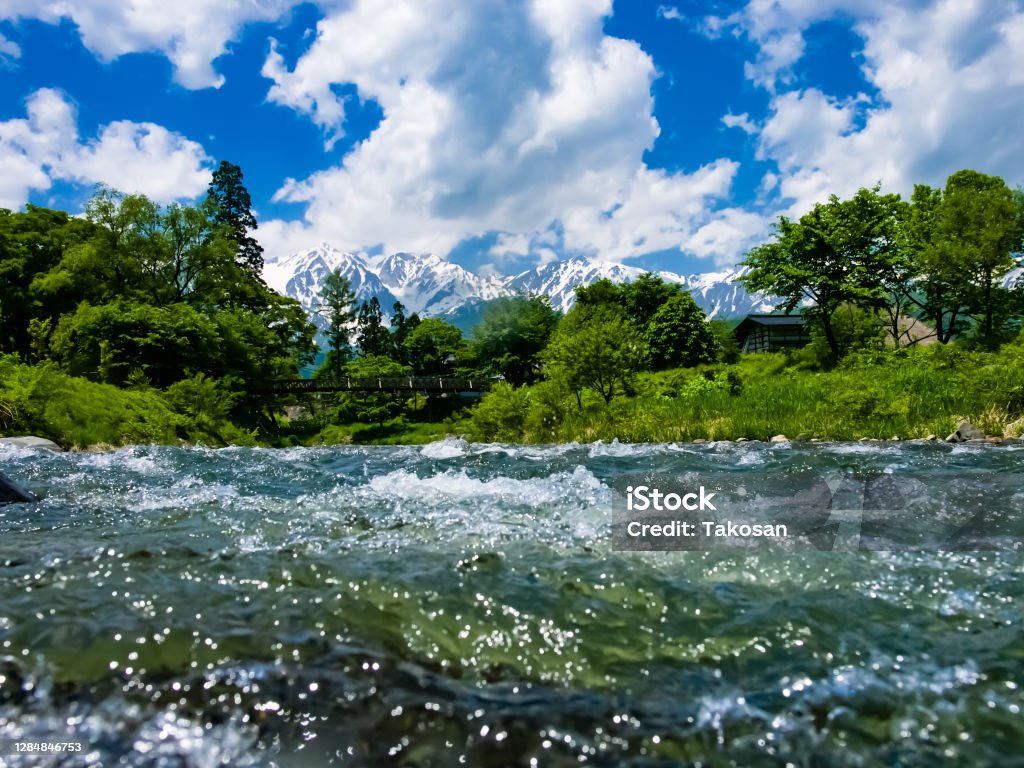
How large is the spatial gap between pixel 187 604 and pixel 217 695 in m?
0.91

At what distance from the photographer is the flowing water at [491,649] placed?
2012mm

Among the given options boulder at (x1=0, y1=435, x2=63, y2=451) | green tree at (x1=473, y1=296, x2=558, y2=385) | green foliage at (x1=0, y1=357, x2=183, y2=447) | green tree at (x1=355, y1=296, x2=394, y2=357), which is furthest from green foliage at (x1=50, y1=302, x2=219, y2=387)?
green tree at (x1=355, y1=296, x2=394, y2=357)

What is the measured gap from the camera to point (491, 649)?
2639 mm

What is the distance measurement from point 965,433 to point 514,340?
142ft

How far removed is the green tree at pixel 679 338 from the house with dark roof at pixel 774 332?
308 inches

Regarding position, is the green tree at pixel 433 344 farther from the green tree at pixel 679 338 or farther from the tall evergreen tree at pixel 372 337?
the green tree at pixel 679 338

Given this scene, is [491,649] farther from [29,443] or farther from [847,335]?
[847,335]

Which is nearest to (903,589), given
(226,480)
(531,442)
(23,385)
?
(226,480)

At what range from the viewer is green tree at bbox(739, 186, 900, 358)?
112ft

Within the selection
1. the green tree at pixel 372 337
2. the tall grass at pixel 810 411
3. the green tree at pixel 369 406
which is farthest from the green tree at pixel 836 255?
the green tree at pixel 372 337

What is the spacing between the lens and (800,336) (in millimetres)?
52750

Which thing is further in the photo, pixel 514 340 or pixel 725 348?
Result: pixel 514 340

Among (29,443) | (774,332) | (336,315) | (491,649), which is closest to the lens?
(491,649)

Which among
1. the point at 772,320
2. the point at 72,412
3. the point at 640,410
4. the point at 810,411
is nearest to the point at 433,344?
the point at 772,320
